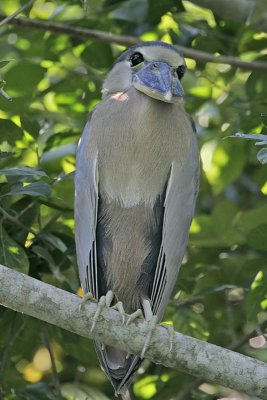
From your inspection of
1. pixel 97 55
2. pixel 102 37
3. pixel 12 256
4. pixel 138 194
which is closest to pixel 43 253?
pixel 12 256

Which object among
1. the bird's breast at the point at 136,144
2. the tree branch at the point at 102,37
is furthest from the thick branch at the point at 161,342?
the tree branch at the point at 102,37

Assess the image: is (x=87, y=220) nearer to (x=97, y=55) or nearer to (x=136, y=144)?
(x=136, y=144)

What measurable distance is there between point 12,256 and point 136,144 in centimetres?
63

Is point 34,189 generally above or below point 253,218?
above

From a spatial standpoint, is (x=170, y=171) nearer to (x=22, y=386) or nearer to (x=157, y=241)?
(x=157, y=241)

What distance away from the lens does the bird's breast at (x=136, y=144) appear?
10.2 feet

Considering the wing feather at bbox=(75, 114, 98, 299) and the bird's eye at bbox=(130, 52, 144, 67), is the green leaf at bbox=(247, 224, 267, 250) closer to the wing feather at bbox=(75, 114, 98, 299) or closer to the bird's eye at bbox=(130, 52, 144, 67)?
the wing feather at bbox=(75, 114, 98, 299)

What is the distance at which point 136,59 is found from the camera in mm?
3305

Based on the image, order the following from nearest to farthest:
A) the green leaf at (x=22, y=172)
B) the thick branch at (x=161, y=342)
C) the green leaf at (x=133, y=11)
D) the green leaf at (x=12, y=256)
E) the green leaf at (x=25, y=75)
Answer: the thick branch at (x=161, y=342) → the green leaf at (x=22, y=172) → the green leaf at (x=12, y=256) → the green leaf at (x=25, y=75) → the green leaf at (x=133, y=11)

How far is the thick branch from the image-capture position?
245 cm

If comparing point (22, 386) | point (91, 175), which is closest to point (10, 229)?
point (91, 175)

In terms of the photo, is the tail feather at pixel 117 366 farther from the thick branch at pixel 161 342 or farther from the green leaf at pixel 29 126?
the green leaf at pixel 29 126

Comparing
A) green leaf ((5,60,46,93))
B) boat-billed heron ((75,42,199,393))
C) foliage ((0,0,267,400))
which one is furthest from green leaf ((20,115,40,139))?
green leaf ((5,60,46,93))

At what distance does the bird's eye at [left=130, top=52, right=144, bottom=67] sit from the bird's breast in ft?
0.35
